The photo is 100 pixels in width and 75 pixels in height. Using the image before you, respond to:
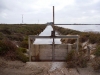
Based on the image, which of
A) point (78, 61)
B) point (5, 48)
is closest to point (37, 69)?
point (78, 61)

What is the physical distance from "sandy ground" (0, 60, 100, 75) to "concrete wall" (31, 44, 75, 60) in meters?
1.95

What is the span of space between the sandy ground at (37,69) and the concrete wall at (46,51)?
195 cm

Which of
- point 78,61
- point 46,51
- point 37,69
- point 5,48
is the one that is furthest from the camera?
point 46,51

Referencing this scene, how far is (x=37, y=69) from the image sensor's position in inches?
305

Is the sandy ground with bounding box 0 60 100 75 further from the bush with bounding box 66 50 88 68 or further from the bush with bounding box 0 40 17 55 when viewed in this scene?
the bush with bounding box 0 40 17 55

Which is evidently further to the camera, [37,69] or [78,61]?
[78,61]

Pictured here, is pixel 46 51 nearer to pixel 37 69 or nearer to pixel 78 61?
pixel 37 69

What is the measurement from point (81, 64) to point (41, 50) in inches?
131

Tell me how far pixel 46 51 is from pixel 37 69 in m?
2.86

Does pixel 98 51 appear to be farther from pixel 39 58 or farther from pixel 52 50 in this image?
pixel 39 58

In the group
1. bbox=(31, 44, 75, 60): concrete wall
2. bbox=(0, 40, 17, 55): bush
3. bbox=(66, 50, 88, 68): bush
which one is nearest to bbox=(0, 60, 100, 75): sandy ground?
bbox=(66, 50, 88, 68): bush

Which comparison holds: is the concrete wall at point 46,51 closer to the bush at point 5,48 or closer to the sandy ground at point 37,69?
the bush at point 5,48

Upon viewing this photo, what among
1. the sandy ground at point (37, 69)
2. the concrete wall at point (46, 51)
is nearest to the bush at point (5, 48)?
the sandy ground at point (37, 69)

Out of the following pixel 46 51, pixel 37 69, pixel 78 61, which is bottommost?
pixel 37 69
